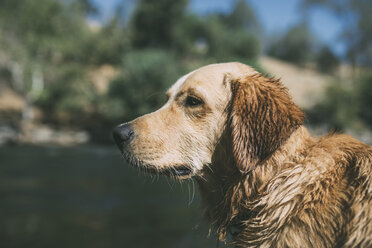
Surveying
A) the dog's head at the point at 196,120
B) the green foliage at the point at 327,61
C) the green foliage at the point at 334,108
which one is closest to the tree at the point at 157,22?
the green foliage at the point at 334,108

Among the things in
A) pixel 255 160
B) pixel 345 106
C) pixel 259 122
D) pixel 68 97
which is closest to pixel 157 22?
pixel 68 97

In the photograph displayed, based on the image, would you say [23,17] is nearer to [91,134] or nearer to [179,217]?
[91,134]

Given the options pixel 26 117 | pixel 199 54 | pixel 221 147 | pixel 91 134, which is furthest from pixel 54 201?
pixel 199 54

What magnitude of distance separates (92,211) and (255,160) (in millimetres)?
6857

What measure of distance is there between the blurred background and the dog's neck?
322 mm

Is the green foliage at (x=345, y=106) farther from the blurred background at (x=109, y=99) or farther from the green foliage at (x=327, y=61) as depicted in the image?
the green foliage at (x=327, y=61)

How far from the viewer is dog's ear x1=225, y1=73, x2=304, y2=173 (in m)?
2.85

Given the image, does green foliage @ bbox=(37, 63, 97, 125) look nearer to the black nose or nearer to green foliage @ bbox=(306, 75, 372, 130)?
green foliage @ bbox=(306, 75, 372, 130)

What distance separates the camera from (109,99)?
3384cm

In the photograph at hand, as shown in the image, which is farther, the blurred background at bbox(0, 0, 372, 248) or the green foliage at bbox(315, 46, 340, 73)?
the green foliage at bbox(315, 46, 340, 73)

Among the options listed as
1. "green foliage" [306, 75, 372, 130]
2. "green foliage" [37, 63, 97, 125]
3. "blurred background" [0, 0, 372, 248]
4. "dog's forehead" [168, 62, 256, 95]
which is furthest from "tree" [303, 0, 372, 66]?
"dog's forehead" [168, 62, 256, 95]

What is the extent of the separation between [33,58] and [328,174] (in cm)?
3728

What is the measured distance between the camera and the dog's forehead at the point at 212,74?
11.0 feet

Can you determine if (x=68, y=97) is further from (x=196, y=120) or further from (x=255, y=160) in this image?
(x=255, y=160)
